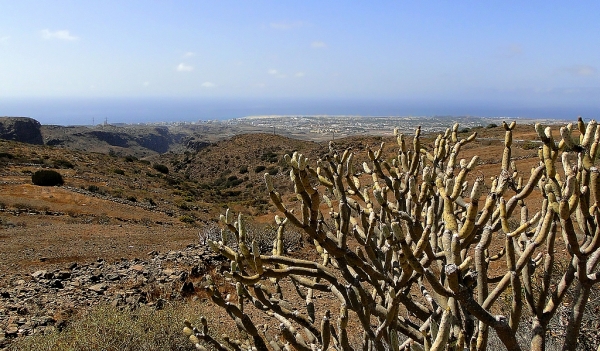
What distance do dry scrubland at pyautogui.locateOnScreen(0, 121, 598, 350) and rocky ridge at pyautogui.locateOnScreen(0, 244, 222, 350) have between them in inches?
3.7

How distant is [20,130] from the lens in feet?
243

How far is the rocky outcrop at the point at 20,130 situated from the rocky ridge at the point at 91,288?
7585cm

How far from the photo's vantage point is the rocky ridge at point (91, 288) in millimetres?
6758

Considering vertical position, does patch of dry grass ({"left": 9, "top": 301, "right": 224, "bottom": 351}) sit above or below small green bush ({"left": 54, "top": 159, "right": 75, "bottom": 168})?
above

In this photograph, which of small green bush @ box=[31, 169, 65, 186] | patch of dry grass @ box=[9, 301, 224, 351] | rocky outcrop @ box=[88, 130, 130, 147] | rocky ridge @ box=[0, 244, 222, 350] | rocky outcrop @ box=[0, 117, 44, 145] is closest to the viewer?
patch of dry grass @ box=[9, 301, 224, 351]

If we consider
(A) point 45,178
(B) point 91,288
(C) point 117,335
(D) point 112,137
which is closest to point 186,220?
(A) point 45,178

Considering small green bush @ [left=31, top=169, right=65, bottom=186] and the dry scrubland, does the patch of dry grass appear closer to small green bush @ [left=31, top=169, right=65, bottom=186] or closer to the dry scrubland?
the dry scrubland

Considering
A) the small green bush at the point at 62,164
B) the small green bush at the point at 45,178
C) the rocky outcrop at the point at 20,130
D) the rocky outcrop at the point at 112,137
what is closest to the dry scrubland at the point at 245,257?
the small green bush at the point at 62,164

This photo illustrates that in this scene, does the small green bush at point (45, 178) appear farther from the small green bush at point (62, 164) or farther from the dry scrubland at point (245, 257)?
the small green bush at point (62, 164)

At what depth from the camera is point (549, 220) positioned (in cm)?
199

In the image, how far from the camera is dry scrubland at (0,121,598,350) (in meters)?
2.15

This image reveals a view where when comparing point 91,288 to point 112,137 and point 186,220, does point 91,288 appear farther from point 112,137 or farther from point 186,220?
point 112,137

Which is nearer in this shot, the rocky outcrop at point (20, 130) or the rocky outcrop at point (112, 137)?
the rocky outcrop at point (20, 130)

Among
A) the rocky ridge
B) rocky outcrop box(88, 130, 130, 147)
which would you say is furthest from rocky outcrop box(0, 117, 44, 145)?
the rocky ridge
